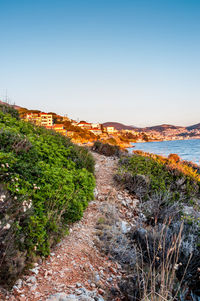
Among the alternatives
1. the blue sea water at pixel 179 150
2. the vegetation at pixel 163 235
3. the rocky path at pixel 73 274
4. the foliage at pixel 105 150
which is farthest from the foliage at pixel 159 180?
the rocky path at pixel 73 274

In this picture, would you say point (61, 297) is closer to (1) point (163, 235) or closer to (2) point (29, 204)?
(2) point (29, 204)

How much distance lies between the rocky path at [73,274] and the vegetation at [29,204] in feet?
0.61

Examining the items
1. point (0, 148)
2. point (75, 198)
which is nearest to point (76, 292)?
point (75, 198)

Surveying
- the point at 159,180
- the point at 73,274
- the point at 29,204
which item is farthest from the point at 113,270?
the point at 159,180

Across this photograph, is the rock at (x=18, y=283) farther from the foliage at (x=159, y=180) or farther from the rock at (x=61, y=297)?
the foliage at (x=159, y=180)

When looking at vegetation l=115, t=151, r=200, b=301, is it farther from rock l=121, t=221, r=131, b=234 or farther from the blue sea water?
the blue sea water

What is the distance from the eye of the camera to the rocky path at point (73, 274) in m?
2.25

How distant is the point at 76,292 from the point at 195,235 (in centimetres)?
259

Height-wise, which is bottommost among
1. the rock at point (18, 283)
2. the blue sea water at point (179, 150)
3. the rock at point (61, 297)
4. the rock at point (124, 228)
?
the rock at point (124, 228)

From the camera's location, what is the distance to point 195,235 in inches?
147

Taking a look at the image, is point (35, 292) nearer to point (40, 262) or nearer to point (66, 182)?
point (40, 262)

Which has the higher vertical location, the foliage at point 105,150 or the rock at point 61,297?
the foliage at point 105,150

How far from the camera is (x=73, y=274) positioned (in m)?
2.74

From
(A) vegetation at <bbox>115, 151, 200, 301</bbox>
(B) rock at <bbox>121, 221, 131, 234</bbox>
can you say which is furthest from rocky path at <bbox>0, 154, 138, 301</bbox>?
(B) rock at <bbox>121, 221, 131, 234</bbox>
